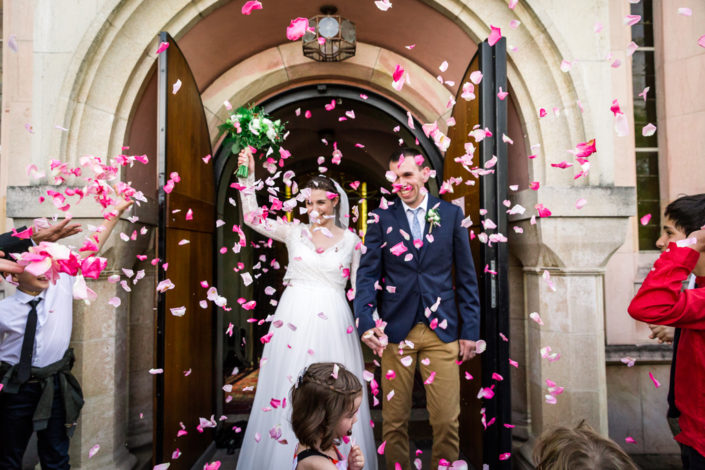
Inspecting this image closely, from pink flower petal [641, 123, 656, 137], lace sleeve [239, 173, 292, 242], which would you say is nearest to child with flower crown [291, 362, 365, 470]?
lace sleeve [239, 173, 292, 242]

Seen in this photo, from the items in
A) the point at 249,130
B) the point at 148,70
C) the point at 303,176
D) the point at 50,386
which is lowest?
the point at 50,386

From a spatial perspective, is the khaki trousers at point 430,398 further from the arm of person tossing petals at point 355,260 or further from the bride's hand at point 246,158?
the bride's hand at point 246,158

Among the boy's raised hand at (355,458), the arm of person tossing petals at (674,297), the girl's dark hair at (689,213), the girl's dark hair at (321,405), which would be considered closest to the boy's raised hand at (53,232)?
the girl's dark hair at (321,405)

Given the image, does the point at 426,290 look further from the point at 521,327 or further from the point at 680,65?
the point at 680,65

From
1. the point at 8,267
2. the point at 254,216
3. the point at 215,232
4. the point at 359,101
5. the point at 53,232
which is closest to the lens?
the point at 8,267

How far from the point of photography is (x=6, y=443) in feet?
7.62

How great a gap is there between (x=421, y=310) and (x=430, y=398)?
0.54 m

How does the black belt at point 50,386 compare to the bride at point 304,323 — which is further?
the bride at point 304,323

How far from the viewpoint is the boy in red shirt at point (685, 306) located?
5.75 feet

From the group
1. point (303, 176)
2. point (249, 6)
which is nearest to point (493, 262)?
point (249, 6)

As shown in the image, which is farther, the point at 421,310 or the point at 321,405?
the point at 421,310

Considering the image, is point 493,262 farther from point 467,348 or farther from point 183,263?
point 183,263

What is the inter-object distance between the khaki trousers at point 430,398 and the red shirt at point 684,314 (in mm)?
1033

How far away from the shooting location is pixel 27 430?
2.37 metres
